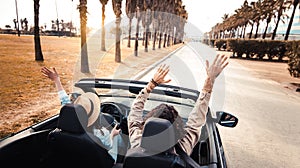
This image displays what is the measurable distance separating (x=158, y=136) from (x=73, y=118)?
755mm

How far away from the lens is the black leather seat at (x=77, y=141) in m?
1.70

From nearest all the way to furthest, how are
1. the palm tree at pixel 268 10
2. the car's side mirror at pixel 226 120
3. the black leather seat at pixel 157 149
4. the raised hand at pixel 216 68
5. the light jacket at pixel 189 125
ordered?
the black leather seat at pixel 157 149
the light jacket at pixel 189 125
the raised hand at pixel 216 68
the car's side mirror at pixel 226 120
the palm tree at pixel 268 10

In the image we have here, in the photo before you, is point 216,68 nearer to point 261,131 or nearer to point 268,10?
point 261,131

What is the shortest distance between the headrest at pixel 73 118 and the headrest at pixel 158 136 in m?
0.62

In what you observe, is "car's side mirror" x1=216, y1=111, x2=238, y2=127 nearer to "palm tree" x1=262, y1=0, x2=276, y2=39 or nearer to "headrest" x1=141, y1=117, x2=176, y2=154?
"headrest" x1=141, y1=117, x2=176, y2=154

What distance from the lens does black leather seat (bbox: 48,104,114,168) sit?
1.70 m

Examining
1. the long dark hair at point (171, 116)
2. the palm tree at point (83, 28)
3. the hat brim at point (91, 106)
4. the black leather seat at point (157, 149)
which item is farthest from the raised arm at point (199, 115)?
the palm tree at point (83, 28)

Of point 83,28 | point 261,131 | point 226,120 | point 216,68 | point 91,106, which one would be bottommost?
point 261,131

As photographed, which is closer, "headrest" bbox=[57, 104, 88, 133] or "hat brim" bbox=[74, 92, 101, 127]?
"headrest" bbox=[57, 104, 88, 133]

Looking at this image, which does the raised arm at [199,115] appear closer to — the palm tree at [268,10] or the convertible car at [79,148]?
the convertible car at [79,148]

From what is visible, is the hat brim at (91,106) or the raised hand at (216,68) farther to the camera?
the raised hand at (216,68)

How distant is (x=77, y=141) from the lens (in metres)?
1.70

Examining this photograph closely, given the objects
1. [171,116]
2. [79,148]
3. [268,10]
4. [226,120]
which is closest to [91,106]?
[79,148]

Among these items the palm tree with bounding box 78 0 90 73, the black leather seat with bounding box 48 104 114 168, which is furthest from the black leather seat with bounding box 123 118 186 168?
the palm tree with bounding box 78 0 90 73
